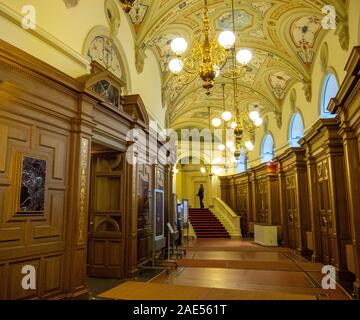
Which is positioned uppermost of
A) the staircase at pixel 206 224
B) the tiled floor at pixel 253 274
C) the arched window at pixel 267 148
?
the arched window at pixel 267 148

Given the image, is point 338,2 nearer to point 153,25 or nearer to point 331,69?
point 331,69

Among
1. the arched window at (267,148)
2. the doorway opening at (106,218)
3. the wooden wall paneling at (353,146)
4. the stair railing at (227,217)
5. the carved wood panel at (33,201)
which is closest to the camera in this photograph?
the carved wood panel at (33,201)

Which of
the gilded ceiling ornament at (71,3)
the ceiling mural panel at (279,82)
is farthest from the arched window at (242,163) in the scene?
the gilded ceiling ornament at (71,3)

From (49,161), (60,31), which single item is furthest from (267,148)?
(49,161)

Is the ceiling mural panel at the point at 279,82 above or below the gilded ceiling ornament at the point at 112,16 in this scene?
above

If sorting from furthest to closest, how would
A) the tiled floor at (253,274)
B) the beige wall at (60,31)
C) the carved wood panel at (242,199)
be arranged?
the carved wood panel at (242,199) < the tiled floor at (253,274) < the beige wall at (60,31)

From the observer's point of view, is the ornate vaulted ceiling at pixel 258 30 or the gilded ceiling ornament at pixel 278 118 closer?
the ornate vaulted ceiling at pixel 258 30

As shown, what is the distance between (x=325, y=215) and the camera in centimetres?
848

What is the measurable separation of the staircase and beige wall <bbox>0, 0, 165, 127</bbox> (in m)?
11.2

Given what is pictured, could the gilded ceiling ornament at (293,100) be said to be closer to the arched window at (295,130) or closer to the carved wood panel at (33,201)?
the arched window at (295,130)

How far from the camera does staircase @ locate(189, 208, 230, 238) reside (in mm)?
16688

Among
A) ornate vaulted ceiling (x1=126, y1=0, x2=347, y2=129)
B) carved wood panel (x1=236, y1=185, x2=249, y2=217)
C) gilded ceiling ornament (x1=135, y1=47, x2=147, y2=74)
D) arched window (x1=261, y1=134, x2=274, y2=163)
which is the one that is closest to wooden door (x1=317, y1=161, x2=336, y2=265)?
ornate vaulted ceiling (x1=126, y1=0, x2=347, y2=129)

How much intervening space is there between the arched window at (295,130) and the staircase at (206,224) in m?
6.52

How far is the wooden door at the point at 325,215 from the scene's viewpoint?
26.7ft
